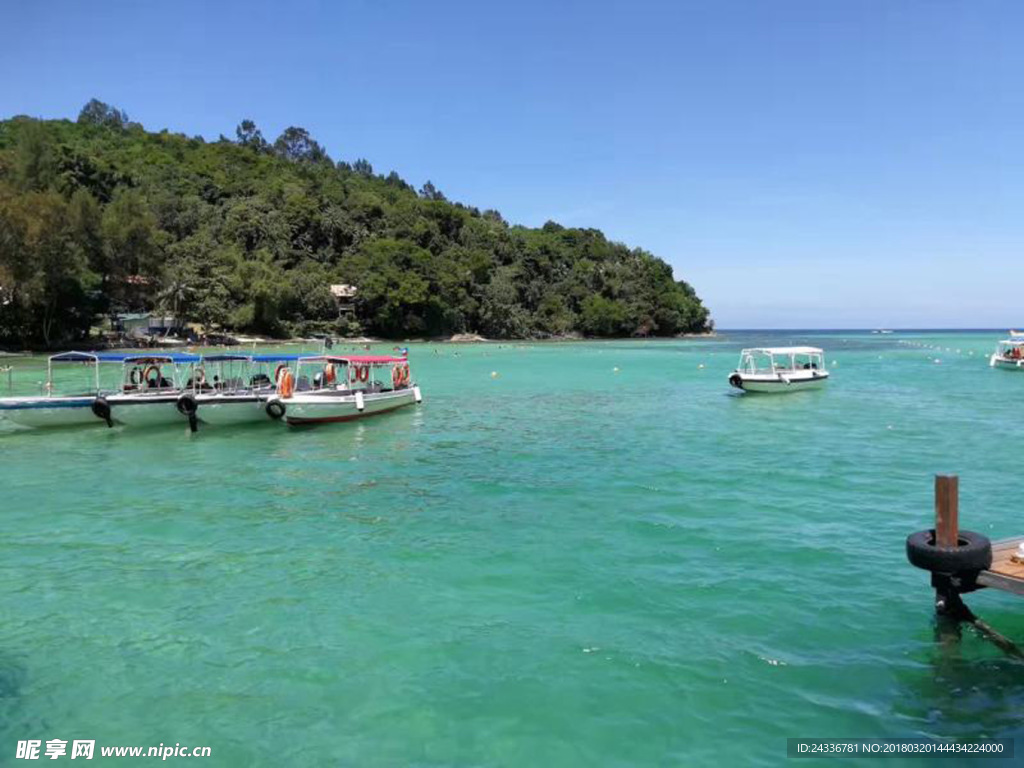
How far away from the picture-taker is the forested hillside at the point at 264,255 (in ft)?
235

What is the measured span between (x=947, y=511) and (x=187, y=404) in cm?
2361

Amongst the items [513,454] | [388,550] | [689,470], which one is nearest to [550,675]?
[388,550]

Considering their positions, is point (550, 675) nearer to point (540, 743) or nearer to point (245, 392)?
point (540, 743)

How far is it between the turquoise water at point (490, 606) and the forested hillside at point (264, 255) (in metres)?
56.4

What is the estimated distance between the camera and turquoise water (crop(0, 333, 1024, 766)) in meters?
7.26

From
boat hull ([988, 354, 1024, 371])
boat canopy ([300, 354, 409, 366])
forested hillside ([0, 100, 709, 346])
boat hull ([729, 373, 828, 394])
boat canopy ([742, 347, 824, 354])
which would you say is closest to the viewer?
boat canopy ([300, 354, 409, 366])

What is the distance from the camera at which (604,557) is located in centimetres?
1218

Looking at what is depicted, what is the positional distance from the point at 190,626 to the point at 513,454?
43.2 feet

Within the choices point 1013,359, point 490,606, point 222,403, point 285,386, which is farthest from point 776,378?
point 490,606

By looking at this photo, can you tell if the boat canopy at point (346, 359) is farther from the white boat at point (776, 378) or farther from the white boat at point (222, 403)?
the white boat at point (776, 378)

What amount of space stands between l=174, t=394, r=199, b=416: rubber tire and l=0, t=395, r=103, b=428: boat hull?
10.0 ft

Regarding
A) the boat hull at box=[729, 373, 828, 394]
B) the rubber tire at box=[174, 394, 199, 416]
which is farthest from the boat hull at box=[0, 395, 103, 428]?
the boat hull at box=[729, 373, 828, 394]

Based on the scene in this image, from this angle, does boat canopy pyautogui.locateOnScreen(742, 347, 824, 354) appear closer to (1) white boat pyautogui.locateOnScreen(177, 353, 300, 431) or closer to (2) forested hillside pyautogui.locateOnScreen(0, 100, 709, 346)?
(1) white boat pyautogui.locateOnScreen(177, 353, 300, 431)

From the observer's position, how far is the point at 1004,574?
27.7 ft
